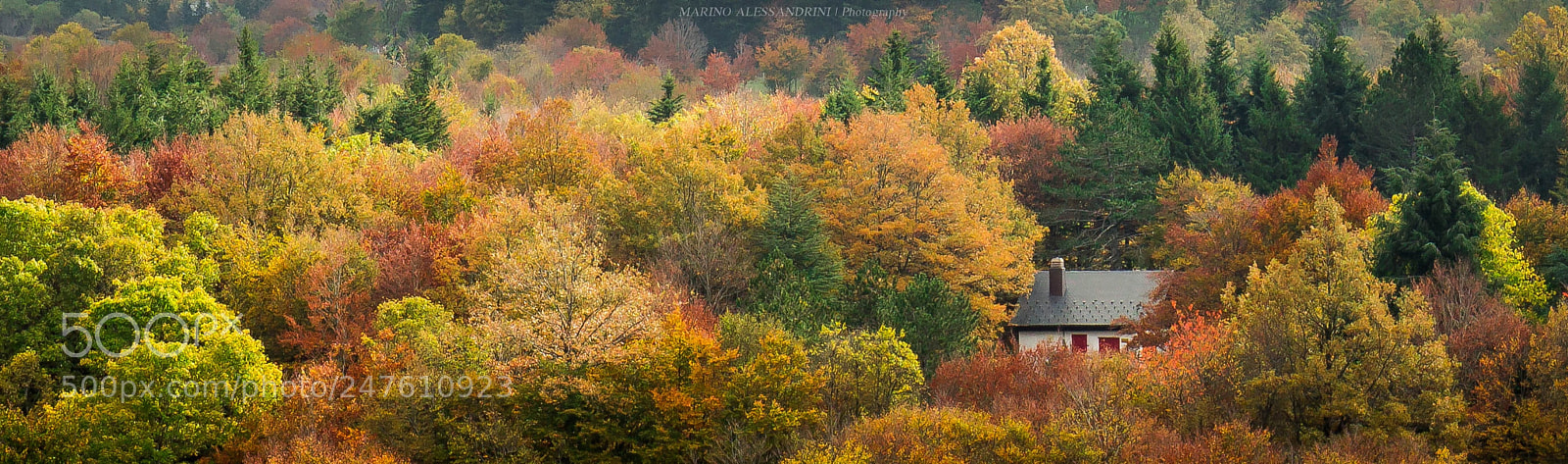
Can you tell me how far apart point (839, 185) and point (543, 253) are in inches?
663

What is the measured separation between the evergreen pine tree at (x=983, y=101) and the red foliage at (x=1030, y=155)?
6.58 meters

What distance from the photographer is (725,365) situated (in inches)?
2138

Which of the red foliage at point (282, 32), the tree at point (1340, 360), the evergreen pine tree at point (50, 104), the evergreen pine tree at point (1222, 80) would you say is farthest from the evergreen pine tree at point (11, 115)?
the red foliage at point (282, 32)

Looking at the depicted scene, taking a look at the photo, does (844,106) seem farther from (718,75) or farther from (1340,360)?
(718,75)

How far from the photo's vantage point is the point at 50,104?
85625mm

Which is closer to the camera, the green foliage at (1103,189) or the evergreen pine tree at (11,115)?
the green foliage at (1103,189)

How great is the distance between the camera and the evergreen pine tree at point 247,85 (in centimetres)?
8638

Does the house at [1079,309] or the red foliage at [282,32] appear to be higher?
the red foliage at [282,32]

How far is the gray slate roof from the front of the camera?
227ft

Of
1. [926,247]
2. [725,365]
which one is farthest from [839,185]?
[725,365]

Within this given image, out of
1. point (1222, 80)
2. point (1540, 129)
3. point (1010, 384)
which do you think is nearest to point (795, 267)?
point (1010, 384)

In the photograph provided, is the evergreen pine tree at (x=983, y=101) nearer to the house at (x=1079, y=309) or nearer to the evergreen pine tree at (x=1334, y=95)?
the evergreen pine tree at (x=1334, y=95)

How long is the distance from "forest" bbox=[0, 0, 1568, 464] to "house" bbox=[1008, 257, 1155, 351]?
42.4 inches

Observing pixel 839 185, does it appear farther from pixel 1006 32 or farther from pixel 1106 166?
pixel 1006 32
